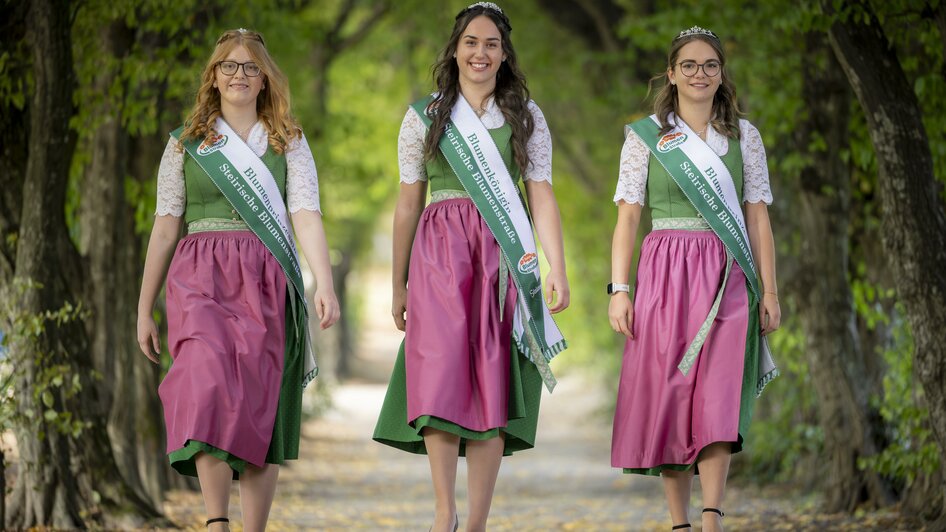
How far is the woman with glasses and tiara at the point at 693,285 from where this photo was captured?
5.66m

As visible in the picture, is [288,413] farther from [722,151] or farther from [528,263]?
[722,151]

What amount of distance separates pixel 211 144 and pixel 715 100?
2045mm

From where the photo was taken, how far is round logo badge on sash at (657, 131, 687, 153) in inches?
230

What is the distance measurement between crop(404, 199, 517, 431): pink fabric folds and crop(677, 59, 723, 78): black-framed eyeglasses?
1041mm

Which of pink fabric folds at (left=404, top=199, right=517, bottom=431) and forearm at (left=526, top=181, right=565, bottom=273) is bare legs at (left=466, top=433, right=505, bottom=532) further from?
forearm at (left=526, top=181, right=565, bottom=273)

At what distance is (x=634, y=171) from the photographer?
5.89 m

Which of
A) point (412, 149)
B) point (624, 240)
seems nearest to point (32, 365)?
point (412, 149)

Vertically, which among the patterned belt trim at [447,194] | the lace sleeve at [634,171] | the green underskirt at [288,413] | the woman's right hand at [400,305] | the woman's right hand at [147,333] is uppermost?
the lace sleeve at [634,171]

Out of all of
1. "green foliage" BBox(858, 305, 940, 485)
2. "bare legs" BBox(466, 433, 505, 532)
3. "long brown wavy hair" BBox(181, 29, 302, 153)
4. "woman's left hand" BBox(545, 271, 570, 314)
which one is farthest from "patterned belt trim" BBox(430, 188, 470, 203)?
"green foliage" BBox(858, 305, 940, 485)

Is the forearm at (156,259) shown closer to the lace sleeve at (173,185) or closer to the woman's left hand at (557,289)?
the lace sleeve at (173,185)

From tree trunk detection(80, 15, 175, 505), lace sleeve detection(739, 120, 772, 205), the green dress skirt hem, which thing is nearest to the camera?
the green dress skirt hem

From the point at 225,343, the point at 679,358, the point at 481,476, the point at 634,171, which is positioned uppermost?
the point at 634,171

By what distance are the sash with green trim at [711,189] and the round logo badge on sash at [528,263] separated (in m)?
0.67

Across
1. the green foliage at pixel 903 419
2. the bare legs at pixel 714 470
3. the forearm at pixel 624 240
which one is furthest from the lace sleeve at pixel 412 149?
the green foliage at pixel 903 419
